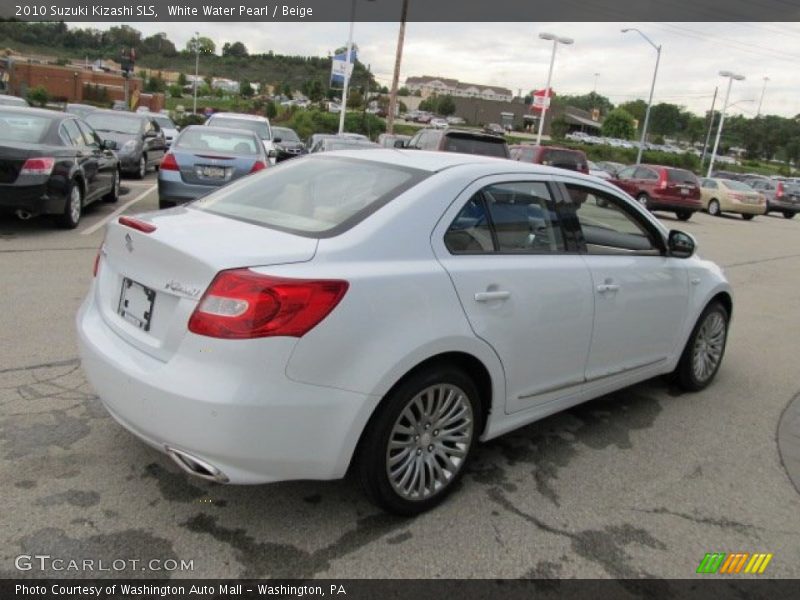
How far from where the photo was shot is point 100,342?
10.1 ft

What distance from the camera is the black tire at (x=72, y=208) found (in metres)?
8.90

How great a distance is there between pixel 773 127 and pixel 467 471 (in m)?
123

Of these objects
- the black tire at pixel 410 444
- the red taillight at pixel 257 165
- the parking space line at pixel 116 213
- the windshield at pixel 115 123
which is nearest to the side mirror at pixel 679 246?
Answer: the black tire at pixel 410 444

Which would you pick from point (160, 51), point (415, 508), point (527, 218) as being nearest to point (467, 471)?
point (415, 508)

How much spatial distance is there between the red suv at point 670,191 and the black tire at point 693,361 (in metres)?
17.1

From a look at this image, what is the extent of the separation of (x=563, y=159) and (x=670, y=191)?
17.7 feet

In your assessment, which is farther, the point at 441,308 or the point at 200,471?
the point at 441,308

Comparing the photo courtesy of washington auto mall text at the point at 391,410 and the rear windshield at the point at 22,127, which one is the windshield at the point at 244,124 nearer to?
the rear windshield at the point at 22,127

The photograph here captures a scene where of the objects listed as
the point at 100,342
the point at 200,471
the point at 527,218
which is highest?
the point at 527,218

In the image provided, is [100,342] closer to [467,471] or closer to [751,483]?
[467,471]

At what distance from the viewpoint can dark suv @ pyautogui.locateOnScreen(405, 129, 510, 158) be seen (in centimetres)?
1348

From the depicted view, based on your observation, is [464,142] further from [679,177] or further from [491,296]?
[491,296]

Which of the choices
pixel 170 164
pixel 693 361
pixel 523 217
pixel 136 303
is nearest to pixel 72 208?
pixel 170 164

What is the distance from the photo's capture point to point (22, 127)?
28.8 feet
